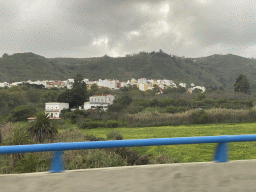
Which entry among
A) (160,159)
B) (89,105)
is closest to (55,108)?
(89,105)

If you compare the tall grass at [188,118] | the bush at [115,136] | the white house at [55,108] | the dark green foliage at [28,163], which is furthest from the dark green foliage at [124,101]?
the dark green foliage at [28,163]

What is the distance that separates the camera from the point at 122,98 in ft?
198

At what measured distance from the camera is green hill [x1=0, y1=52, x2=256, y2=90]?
101713mm

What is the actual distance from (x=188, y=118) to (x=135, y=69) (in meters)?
85.4

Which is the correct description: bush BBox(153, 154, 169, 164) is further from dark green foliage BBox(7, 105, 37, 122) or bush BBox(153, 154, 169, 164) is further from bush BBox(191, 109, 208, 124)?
dark green foliage BBox(7, 105, 37, 122)

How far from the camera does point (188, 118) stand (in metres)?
38.0

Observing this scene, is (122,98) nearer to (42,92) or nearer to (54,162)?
(42,92)

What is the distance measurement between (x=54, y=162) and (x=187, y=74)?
119 m

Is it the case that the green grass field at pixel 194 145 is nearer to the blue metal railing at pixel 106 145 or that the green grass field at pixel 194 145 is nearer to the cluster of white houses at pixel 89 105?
the blue metal railing at pixel 106 145

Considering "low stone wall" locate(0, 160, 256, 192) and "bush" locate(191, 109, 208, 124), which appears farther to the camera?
"bush" locate(191, 109, 208, 124)

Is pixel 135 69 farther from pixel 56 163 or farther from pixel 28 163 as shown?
pixel 56 163

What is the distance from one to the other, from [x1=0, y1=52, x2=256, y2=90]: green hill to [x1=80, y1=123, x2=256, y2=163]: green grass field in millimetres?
75915

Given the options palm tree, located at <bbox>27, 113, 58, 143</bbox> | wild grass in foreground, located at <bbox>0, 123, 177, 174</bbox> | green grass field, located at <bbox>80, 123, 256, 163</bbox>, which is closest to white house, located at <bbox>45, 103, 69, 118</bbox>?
green grass field, located at <bbox>80, 123, 256, 163</bbox>

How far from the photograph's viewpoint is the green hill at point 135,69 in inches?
4004
